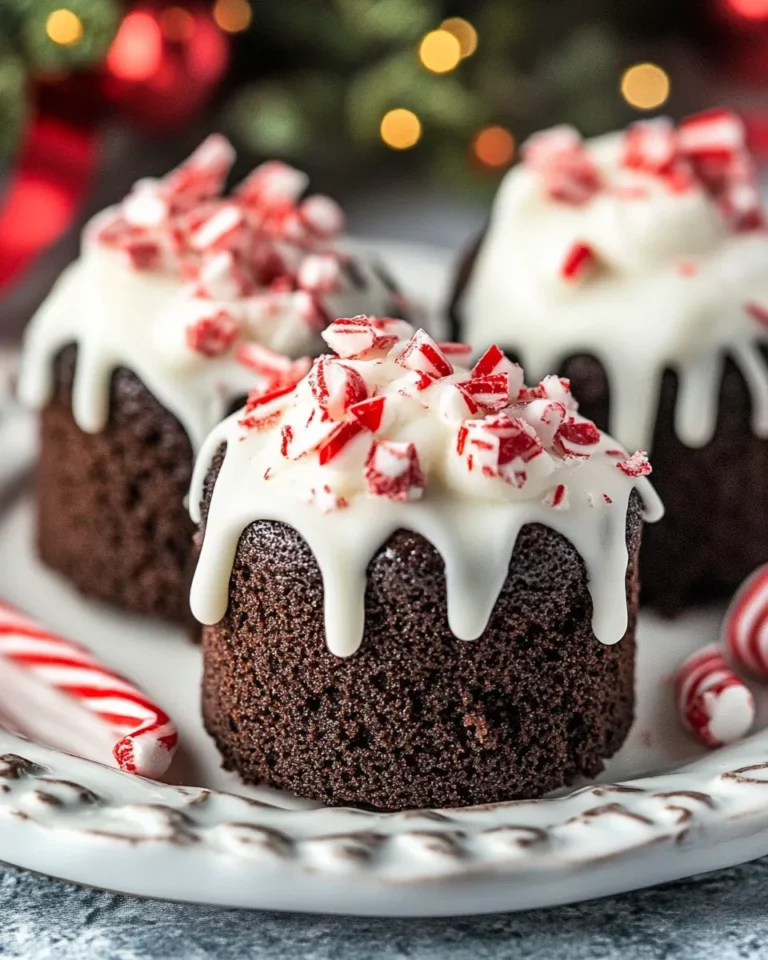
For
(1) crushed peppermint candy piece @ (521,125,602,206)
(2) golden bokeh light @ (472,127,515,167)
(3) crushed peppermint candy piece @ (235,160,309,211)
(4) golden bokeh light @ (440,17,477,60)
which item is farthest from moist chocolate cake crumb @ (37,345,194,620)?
(2) golden bokeh light @ (472,127,515,167)

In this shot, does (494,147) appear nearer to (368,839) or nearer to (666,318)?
(666,318)

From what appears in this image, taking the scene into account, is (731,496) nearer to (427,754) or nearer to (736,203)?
(736,203)

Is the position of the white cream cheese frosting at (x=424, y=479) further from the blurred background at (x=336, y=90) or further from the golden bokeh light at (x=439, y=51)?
the golden bokeh light at (x=439, y=51)

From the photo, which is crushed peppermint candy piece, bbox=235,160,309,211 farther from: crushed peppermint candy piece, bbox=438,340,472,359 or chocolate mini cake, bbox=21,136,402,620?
crushed peppermint candy piece, bbox=438,340,472,359

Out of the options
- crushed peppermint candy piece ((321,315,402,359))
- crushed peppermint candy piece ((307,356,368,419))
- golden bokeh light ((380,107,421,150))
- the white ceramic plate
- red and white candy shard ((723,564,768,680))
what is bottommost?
the white ceramic plate

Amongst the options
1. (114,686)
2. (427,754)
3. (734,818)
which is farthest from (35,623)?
(734,818)

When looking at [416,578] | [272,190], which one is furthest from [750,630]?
[272,190]
